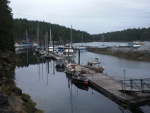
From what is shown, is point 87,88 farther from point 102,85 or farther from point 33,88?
point 33,88

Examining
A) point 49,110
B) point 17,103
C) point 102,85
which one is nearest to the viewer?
point 17,103

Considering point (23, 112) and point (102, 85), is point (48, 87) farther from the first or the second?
point (23, 112)

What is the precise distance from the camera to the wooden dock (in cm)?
2647

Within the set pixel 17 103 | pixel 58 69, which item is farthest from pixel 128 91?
pixel 58 69

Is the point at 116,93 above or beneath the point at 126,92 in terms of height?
beneath

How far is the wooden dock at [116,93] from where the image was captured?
1042 inches

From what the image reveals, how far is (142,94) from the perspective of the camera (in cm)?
2731

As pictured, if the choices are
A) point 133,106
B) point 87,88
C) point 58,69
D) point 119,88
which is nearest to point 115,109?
point 133,106

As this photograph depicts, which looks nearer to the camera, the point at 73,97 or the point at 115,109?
the point at 115,109

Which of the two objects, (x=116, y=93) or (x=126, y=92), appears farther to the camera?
(x=116, y=93)

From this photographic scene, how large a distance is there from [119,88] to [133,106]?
5.42m

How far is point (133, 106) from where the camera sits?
87.6 ft

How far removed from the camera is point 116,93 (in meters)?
29.9

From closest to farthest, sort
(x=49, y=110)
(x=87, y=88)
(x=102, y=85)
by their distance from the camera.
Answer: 1. (x=49, y=110)
2. (x=102, y=85)
3. (x=87, y=88)
